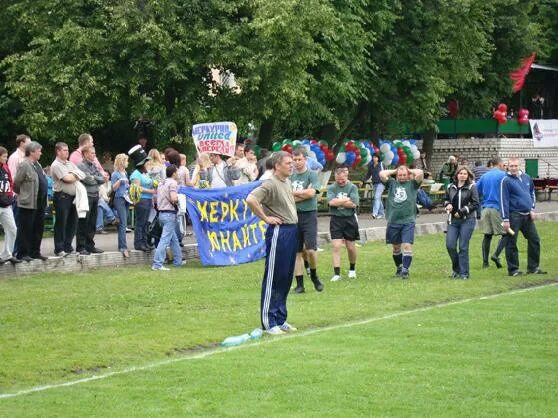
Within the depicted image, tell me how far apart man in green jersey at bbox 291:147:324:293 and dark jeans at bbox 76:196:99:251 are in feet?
15.7

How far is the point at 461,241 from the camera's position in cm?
2064

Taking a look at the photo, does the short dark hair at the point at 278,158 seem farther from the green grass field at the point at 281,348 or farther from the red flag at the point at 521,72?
the red flag at the point at 521,72

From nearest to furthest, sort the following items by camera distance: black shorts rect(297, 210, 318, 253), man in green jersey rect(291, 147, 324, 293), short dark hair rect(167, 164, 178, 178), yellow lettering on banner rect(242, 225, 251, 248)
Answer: man in green jersey rect(291, 147, 324, 293), black shorts rect(297, 210, 318, 253), short dark hair rect(167, 164, 178, 178), yellow lettering on banner rect(242, 225, 251, 248)

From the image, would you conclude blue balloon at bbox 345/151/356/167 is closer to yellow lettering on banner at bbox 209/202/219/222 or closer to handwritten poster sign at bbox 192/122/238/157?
handwritten poster sign at bbox 192/122/238/157

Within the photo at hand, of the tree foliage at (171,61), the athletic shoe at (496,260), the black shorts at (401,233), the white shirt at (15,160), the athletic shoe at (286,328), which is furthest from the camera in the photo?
the tree foliage at (171,61)

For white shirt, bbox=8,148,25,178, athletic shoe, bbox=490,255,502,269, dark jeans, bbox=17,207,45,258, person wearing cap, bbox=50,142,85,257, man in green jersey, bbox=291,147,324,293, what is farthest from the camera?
athletic shoe, bbox=490,255,502,269

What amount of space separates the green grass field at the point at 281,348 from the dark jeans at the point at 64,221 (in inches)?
47.2

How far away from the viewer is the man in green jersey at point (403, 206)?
20250 mm

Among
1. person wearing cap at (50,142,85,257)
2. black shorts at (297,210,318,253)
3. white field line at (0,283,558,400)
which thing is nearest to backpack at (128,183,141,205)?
person wearing cap at (50,142,85,257)

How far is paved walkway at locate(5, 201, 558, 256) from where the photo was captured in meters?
24.9

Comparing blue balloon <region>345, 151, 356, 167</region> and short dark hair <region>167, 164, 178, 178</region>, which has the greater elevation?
blue balloon <region>345, 151, 356, 167</region>

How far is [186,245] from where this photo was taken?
24.8m

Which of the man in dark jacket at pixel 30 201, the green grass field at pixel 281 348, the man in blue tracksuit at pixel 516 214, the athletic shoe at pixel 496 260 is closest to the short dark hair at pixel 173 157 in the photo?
the man in dark jacket at pixel 30 201

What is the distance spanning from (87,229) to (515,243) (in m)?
7.70
